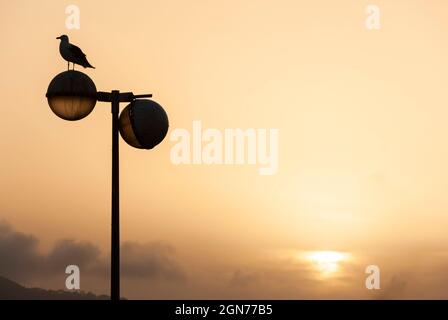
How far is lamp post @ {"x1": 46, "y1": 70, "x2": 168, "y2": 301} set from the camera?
42.0ft

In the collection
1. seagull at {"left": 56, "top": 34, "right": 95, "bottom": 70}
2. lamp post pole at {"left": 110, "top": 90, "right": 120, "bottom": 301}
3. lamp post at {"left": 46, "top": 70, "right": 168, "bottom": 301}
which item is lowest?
Answer: lamp post pole at {"left": 110, "top": 90, "right": 120, "bottom": 301}

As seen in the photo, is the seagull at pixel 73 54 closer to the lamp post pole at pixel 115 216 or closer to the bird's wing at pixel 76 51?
the bird's wing at pixel 76 51

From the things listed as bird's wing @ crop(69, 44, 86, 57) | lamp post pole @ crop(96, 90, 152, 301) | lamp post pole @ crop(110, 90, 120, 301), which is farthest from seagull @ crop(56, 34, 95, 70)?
lamp post pole @ crop(110, 90, 120, 301)

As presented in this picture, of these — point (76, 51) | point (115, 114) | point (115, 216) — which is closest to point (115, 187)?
point (115, 216)

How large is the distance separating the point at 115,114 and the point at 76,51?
2.79 m

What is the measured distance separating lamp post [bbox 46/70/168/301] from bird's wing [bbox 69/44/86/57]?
2541mm

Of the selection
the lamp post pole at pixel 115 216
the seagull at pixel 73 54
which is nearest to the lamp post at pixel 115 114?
the lamp post pole at pixel 115 216

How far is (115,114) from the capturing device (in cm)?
1338

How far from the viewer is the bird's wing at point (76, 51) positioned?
15.7 m

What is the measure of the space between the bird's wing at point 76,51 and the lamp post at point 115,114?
2541mm

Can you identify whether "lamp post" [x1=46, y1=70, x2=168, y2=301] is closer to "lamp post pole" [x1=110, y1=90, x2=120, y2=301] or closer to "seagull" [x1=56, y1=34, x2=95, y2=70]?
"lamp post pole" [x1=110, y1=90, x2=120, y2=301]
